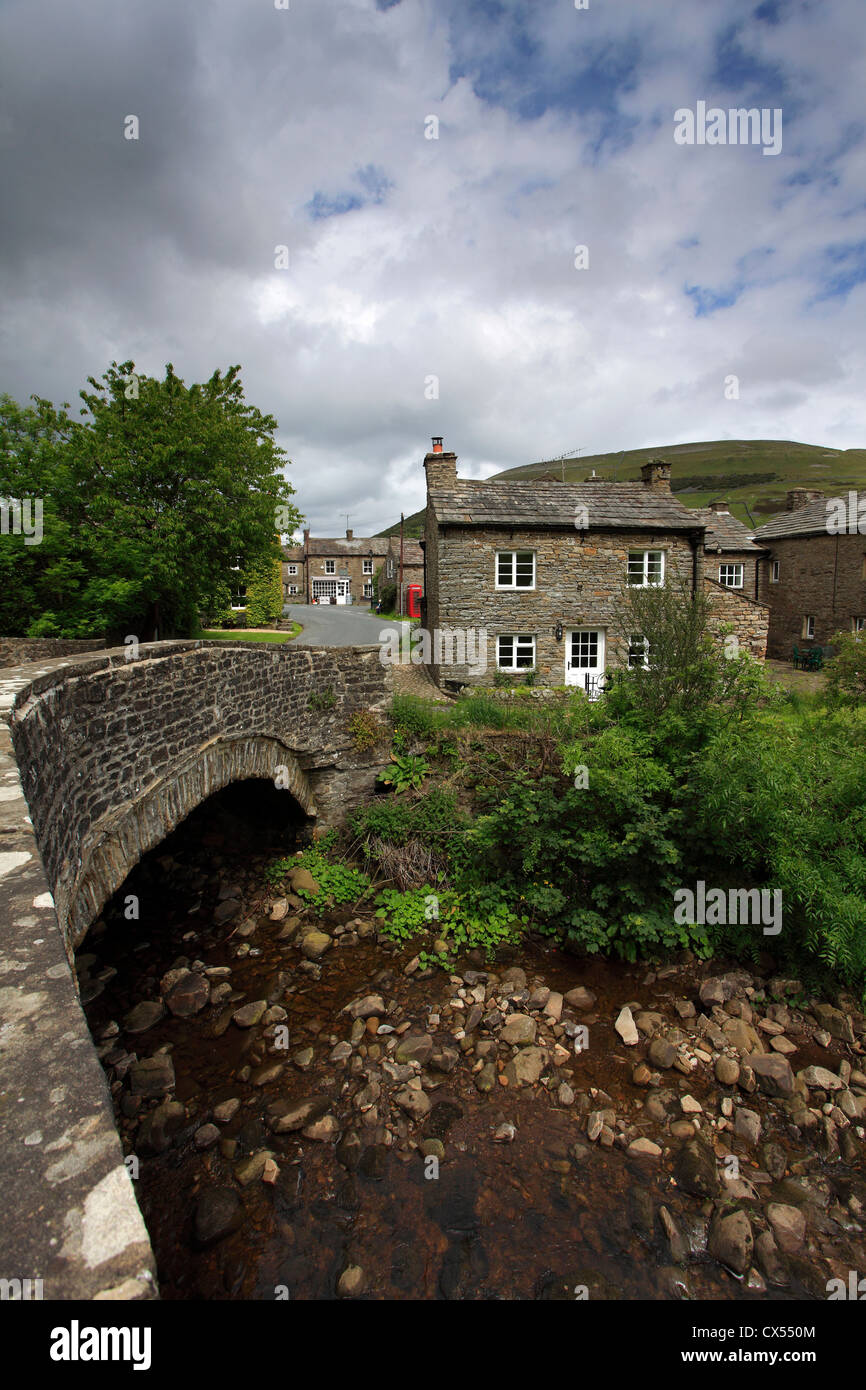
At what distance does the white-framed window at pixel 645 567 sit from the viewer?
18797mm

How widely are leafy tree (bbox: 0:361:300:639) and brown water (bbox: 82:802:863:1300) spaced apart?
9.88 m

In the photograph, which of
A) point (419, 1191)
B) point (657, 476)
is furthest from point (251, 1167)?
point (657, 476)

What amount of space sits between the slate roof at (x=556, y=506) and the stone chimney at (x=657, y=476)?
320 mm

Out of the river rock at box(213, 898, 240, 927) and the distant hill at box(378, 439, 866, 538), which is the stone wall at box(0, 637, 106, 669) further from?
the distant hill at box(378, 439, 866, 538)

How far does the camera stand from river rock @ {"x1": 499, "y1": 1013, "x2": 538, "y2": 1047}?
23.2 ft

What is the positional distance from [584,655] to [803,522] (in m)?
16.1

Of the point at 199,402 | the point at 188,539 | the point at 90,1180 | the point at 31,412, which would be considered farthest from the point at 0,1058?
the point at 199,402

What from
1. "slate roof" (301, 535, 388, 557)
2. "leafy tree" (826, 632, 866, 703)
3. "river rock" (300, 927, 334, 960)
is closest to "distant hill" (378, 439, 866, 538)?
"slate roof" (301, 535, 388, 557)

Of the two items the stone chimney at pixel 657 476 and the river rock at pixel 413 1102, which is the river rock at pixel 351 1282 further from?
the stone chimney at pixel 657 476

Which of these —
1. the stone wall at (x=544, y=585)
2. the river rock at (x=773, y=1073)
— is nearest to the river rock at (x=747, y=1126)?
the river rock at (x=773, y=1073)

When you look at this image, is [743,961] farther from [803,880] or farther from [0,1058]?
[0,1058]

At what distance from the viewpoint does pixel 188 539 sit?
1606cm
